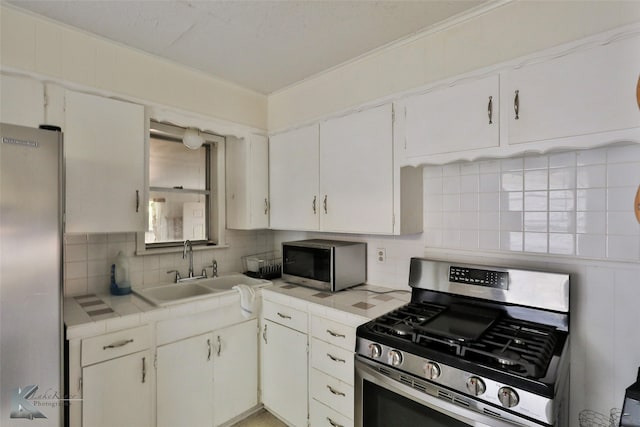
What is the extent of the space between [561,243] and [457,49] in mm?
1095

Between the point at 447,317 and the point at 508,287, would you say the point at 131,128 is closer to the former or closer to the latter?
the point at 447,317

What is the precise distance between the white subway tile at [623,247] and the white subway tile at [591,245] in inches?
0.8

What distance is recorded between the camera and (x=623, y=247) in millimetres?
1387

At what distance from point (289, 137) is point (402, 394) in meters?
1.88

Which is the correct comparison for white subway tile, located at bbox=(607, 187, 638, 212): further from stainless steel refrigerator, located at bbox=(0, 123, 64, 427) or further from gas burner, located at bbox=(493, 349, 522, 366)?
stainless steel refrigerator, located at bbox=(0, 123, 64, 427)

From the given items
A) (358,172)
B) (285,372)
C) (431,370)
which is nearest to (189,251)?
(285,372)

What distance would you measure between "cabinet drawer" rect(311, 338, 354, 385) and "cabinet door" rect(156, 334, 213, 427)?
0.70m

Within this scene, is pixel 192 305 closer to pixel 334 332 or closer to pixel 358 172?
pixel 334 332

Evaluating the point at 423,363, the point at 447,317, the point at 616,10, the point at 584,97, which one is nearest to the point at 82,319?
the point at 423,363

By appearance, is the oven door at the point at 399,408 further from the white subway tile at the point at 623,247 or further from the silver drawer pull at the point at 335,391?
the white subway tile at the point at 623,247

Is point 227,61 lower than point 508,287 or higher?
higher

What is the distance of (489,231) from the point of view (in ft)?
5.81

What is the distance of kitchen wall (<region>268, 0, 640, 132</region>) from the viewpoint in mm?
1282

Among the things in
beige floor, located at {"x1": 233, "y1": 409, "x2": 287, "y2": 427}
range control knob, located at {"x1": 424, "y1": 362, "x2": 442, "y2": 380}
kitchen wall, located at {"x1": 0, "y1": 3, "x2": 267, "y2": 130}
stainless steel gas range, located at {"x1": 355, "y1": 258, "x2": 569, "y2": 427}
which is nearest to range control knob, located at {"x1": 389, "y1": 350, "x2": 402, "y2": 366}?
stainless steel gas range, located at {"x1": 355, "y1": 258, "x2": 569, "y2": 427}
